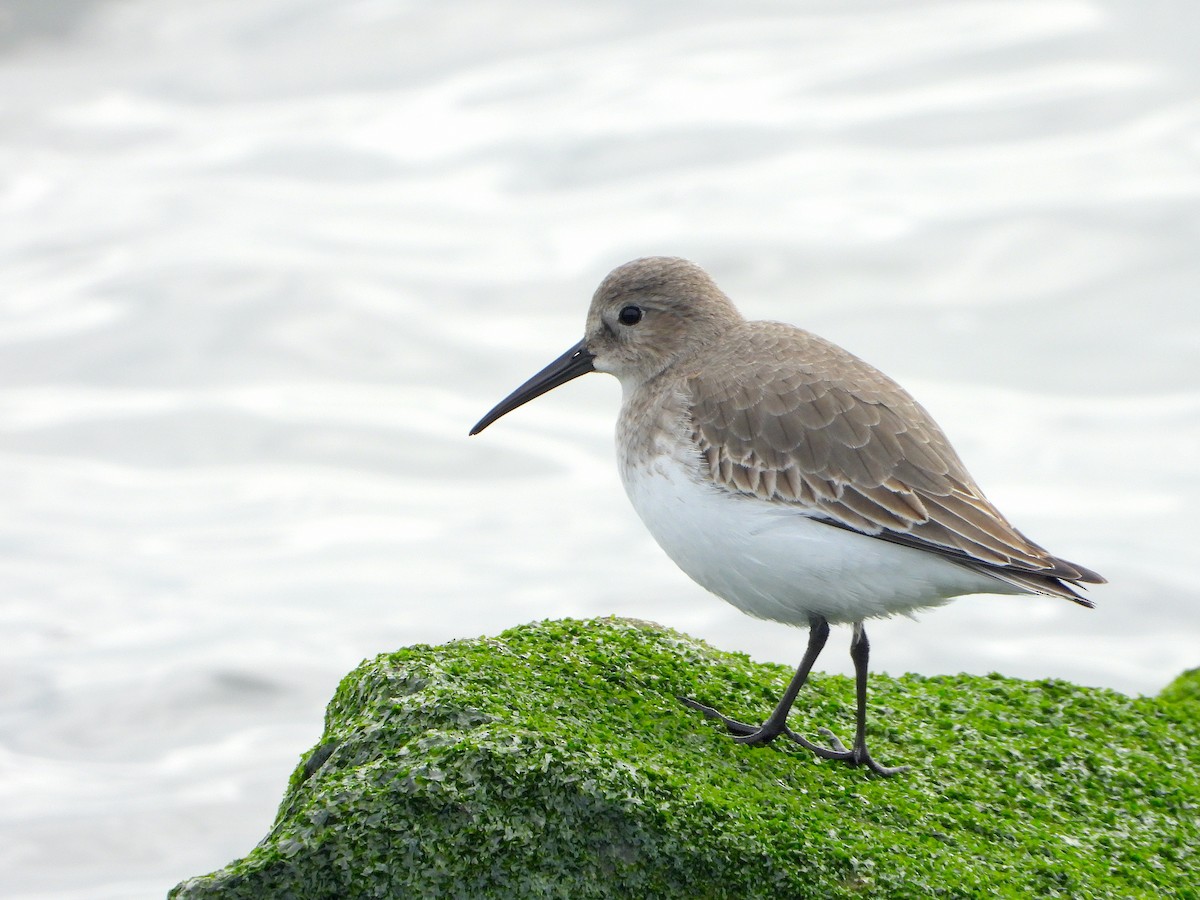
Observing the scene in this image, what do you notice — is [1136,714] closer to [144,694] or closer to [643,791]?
[643,791]

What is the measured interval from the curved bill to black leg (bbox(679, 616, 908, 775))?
1.86 metres

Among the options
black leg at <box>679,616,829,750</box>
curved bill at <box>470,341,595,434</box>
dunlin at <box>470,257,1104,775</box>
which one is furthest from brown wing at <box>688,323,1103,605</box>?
curved bill at <box>470,341,595,434</box>

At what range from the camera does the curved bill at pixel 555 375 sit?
266 inches

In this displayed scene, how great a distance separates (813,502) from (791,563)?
0.80ft

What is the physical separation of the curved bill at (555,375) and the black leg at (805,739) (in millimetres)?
1860

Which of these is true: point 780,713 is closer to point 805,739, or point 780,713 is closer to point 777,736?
point 777,736

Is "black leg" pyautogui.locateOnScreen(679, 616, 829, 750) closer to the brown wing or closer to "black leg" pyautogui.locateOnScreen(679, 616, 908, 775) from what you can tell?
"black leg" pyautogui.locateOnScreen(679, 616, 908, 775)

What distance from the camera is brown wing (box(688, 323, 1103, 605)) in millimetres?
5105

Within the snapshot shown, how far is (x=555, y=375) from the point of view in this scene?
690 centimetres

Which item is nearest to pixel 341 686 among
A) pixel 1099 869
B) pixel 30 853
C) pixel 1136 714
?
pixel 1099 869

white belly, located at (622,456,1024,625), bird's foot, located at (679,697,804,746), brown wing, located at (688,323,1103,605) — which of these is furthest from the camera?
bird's foot, located at (679,697,804,746)

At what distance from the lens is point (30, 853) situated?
888 centimetres

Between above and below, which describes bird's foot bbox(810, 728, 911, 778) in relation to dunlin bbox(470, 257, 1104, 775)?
below

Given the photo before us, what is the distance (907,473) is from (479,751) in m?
1.96
